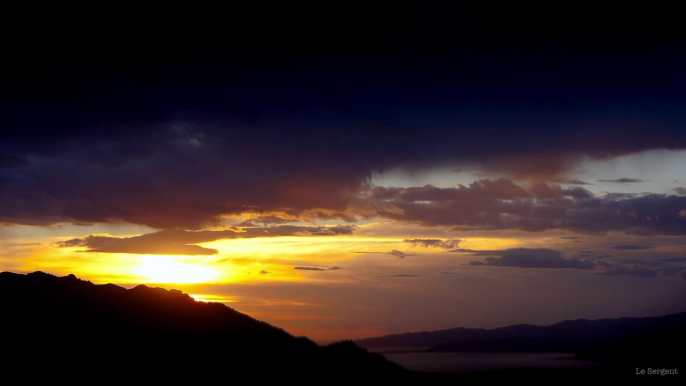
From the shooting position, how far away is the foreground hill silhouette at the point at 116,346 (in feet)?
477

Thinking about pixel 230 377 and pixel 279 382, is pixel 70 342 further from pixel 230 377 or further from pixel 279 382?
pixel 279 382

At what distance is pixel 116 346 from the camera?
6309 inches

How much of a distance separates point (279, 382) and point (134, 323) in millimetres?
57286

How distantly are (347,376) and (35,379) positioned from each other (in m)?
93.6

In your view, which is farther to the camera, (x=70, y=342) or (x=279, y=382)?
(x=279, y=382)

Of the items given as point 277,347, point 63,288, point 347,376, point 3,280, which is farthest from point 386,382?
point 3,280

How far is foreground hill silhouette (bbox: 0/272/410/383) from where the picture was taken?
14525 centimetres

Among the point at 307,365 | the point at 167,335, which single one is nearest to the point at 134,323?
the point at 167,335

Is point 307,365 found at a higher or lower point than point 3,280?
lower

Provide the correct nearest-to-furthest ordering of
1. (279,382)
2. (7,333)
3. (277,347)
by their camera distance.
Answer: (7,333), (279,382), (277,347)

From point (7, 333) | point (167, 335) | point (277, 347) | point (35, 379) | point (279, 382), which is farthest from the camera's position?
point (277, 347)

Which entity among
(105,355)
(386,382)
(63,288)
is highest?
(63,288)

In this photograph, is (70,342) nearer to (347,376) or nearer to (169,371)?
(169,371)

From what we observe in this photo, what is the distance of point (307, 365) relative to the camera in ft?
608
